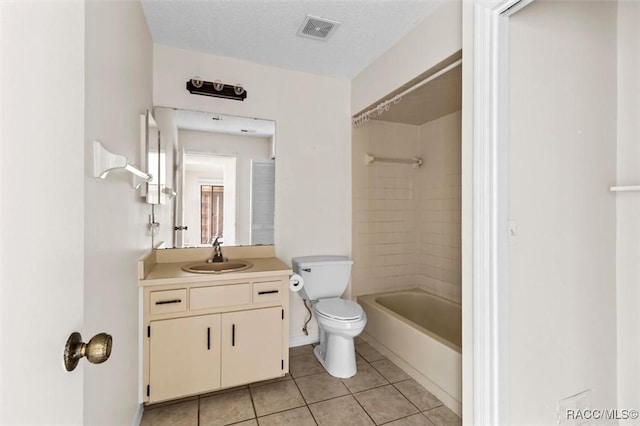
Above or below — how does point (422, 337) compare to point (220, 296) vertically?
below

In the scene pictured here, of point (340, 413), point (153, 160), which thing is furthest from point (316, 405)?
point (153, 160)

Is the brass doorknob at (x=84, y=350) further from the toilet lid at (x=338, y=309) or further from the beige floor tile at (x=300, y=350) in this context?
the beige floor tile at (x=300, y=350)

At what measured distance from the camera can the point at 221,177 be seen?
2.53m

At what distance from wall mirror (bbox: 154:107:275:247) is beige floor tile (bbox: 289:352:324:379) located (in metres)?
0.97

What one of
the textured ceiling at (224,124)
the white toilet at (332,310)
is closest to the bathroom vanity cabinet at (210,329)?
the white toilet at (332,310)

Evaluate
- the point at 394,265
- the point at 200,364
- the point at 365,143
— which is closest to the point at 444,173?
the point at 365,143

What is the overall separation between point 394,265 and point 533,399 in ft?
6.01

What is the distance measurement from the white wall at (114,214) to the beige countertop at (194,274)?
0.46 feet

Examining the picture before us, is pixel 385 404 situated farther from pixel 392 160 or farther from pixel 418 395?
pixel 392 160

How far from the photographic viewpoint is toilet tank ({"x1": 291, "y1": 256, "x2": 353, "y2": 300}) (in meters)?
2.54

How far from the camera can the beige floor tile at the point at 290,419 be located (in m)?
1.75

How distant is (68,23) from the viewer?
1.79 ft

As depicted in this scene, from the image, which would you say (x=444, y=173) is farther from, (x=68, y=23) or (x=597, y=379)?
(x=68, y=23)

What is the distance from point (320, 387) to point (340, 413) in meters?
0.30
